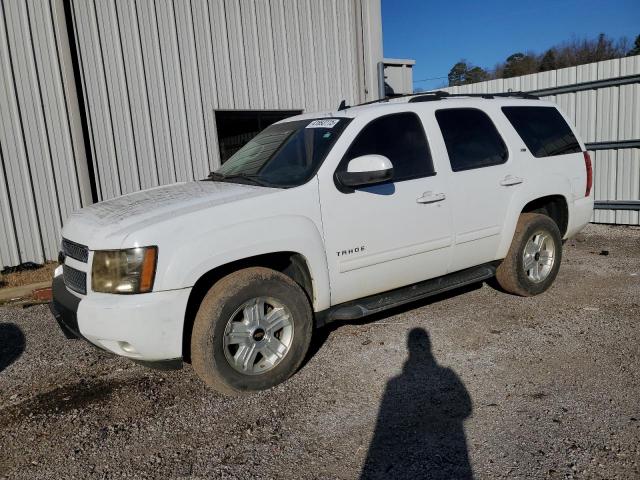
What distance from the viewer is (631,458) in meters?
2.55

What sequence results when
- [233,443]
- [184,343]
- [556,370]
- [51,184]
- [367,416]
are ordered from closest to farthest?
[233,443] → [367,416] → [184,343] → [556,370] → [51,184]

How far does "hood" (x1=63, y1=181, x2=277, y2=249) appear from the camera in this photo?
124 inches

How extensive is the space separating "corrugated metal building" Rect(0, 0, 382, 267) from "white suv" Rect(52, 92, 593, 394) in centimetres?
388

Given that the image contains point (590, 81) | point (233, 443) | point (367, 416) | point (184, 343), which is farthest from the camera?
point (590, 81)

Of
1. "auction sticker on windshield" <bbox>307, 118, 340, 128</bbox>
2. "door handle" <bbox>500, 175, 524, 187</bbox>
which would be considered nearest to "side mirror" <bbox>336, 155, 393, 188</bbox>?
"auction sticker on windshield" <bbox>307, 118, 340, 128</bbox>

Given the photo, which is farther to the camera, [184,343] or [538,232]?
[538,232]

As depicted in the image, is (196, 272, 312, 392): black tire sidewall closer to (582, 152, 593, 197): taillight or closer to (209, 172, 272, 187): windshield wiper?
(209, 172, 272, 187): windshield wiper

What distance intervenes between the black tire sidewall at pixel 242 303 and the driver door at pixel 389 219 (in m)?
0.36

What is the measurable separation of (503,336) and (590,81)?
6.38 meters

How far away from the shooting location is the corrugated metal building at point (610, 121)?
8227 millimetres

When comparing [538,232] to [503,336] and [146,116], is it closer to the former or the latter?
[503,336]

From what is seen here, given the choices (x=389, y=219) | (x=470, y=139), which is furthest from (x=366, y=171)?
(x=470, y=139)

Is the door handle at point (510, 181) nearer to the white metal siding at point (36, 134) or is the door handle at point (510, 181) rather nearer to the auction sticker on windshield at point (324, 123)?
the auction sticker on windshield at point (324, 123)

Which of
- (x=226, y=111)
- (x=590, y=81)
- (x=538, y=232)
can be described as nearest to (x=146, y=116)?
(x=226, y=111)
